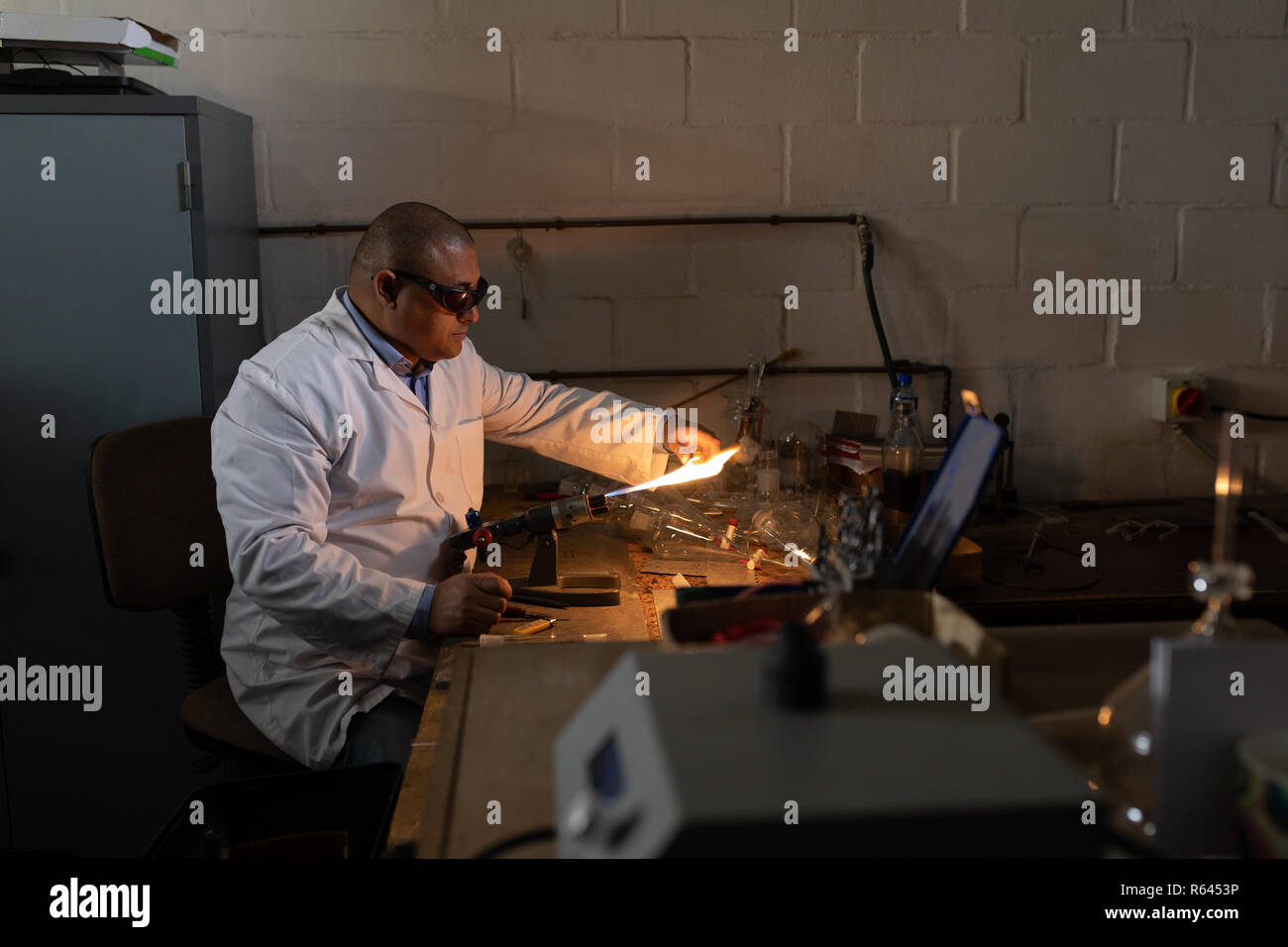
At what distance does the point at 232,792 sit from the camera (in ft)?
4.32

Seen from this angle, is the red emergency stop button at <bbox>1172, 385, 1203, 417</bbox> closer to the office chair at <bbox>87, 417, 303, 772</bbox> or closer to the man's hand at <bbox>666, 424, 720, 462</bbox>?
the man's hand at <bbox>666, 424, 720, 462</bbox>

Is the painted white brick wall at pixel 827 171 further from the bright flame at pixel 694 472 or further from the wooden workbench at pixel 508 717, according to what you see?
the wooden workbench at pixel 508 717

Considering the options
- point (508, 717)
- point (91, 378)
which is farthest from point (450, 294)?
point (508, 717)

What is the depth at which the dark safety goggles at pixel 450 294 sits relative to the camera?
1987 mm

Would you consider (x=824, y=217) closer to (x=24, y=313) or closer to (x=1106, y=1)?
(x=1106, y=1)

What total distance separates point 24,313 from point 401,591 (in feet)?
3.74

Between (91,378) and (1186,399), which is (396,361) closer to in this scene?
(91,378)

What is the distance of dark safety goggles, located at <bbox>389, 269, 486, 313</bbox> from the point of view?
1987 millimetres

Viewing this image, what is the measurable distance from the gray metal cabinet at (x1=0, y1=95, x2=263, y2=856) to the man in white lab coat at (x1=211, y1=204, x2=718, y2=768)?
0.44 meters

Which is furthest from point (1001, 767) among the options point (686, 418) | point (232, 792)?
point (686, 418)

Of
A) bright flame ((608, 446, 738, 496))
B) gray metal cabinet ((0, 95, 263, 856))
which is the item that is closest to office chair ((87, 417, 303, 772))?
gray metal cabinet ((0, 95, 263, 856))

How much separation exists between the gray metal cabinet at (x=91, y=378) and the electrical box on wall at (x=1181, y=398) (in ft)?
7.64

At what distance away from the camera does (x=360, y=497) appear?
6.70ft

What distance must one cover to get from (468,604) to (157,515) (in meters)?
0.70
